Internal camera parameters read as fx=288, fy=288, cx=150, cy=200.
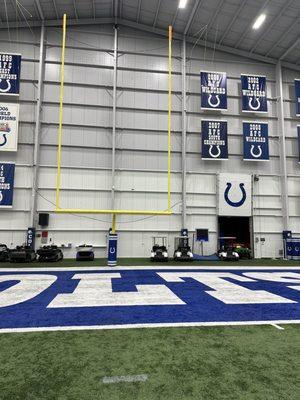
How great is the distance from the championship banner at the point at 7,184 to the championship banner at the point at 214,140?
12403 millimetres

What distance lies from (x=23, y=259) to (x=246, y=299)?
12272 mm

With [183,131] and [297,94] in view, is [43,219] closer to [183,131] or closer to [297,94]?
[183,131]

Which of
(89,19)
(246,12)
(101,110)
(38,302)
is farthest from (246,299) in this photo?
(89,19)

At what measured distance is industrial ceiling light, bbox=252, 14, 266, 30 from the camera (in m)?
17.8

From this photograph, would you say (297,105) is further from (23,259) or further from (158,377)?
(158,377)

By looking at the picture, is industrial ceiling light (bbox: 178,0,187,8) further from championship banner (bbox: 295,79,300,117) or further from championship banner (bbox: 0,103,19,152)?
championship banner (bbox: 0,103,19,152)

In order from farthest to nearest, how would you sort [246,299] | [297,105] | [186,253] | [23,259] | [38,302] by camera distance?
[297,105] < [186,253] < [23,259] < [246,299] < [38,302]

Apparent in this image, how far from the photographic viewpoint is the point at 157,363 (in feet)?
10.9

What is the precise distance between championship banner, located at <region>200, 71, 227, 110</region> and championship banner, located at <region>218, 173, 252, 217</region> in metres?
4.86

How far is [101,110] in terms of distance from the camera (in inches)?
766

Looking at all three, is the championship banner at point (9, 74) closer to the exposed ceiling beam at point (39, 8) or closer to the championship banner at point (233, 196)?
the exposed ceiling beam at point (39, 8)

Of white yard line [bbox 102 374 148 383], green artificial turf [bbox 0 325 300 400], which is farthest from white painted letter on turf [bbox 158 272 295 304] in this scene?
white yard line [bbox 102 374 148 383]

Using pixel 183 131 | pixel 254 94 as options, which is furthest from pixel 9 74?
pixel 254 94

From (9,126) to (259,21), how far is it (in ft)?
55.8
